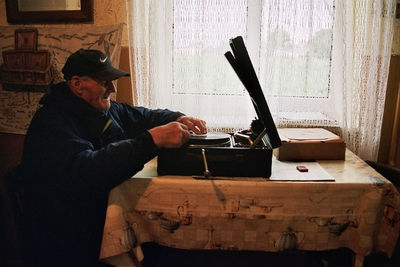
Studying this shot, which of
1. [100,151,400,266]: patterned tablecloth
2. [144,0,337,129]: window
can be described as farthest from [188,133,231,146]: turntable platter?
[144,0,337,129]: window

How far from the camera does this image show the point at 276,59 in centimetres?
185

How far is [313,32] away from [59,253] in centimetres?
153

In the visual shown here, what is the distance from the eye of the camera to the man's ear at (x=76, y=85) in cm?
137

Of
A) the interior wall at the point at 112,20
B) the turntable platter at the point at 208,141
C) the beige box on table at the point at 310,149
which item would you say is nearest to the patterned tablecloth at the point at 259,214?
the turntable platter at the point at 208,141

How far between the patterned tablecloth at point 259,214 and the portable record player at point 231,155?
0.15 ft

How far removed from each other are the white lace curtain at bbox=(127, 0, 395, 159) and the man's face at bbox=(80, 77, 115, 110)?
20.9 inches

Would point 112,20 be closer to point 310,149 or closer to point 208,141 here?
point 208,141

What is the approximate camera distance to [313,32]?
5.99ft

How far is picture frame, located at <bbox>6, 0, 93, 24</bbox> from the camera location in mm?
2004

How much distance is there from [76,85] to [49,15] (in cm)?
91

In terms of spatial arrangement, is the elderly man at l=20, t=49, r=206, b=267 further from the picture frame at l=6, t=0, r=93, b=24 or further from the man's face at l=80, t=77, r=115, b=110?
the picture frame at l=6, t=0, r=93, b=24

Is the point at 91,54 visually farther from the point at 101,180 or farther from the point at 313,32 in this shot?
the point at 313,32

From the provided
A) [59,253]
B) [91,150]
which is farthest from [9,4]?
[59,253]

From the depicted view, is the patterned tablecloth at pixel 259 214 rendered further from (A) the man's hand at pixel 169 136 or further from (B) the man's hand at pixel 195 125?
(B) the man's hand at pixel 195 125
